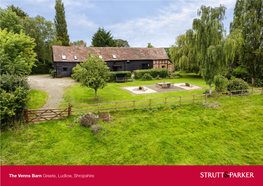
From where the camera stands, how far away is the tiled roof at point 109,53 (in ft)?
97.0

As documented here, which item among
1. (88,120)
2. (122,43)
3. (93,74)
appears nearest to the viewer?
(88,120)

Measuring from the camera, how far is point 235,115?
A: 12.8m

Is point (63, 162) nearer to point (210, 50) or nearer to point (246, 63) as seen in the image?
point (210, 50)

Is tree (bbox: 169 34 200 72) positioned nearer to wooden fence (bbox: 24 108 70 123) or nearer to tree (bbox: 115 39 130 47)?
wooden fence (bbox: 24 108 70 123)

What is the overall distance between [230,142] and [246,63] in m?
18.0

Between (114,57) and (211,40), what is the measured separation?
69.4 ft

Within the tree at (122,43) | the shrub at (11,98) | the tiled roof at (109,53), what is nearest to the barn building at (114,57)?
the tiled roof at (109,53)

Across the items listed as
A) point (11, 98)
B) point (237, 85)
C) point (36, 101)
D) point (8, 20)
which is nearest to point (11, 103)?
point (11, 98)

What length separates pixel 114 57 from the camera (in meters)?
32.1

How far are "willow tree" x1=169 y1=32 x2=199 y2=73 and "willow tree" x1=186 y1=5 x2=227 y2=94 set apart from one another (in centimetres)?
1262

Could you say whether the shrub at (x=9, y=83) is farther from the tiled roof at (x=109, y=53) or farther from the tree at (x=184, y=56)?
the tree at (x=184, y=56)

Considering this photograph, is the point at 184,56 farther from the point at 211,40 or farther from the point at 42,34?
the point at 42,34
